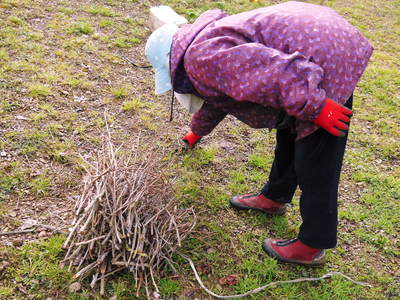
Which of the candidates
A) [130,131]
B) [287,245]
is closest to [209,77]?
[287,245]

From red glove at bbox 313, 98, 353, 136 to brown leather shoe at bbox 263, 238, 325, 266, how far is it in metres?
0.95

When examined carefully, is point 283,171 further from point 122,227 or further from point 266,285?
point 122,227

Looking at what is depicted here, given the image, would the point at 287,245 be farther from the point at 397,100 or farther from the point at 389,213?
the point at 397,100

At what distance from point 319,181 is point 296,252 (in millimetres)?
635

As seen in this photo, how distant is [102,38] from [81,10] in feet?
2.87

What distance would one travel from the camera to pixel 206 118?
277 cm

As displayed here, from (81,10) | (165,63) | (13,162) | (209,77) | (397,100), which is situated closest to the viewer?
(209,77)

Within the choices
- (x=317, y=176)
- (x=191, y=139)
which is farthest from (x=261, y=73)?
(x=191, y=139)

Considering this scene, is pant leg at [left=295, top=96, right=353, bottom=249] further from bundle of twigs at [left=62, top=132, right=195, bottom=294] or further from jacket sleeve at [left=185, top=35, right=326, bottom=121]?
bundle of twigs at [left=62, top=132, right=195, bottom=294]

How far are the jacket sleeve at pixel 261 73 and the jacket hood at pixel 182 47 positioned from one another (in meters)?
0.09

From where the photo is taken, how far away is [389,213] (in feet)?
10.6

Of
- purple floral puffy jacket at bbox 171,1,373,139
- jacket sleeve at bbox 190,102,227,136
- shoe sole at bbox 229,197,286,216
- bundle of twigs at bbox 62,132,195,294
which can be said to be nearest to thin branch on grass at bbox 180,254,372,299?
bundle of twigs at bbox 62,132,195,294

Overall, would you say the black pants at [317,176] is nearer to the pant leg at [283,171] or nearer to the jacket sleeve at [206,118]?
the pant leg at [283,171]

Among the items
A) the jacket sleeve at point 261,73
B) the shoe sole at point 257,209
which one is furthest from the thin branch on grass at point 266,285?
the jacket sleeve at point 261,73
